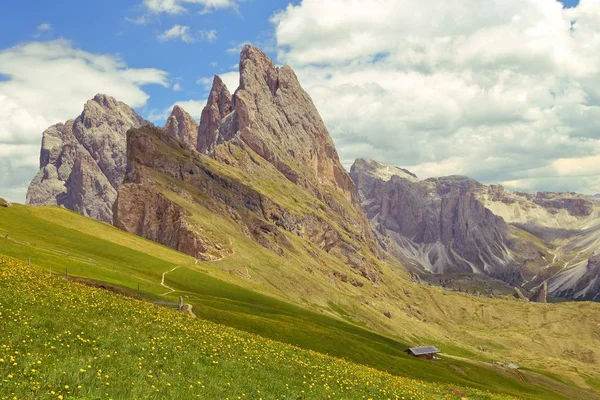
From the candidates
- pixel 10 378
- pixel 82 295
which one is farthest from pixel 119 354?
pixel 82 295

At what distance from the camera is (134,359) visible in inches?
998

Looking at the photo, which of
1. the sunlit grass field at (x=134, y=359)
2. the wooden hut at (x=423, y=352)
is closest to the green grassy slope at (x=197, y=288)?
the wooden hut at (x=423, y=352)

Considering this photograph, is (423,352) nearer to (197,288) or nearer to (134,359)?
(197,288)

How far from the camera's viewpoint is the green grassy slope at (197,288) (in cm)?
6812

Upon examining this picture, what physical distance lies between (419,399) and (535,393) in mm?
74125

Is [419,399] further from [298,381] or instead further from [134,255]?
[134,255]

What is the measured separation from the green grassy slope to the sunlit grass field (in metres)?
26.4

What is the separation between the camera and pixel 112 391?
20.4m

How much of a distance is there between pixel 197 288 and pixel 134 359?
82518 mm

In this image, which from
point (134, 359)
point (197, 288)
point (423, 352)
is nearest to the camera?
point (134, 359)

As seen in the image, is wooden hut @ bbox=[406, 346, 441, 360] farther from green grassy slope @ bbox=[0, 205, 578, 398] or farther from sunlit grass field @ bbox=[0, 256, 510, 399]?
sunlit grass field @ bbox=[0, 256, 510, 399]

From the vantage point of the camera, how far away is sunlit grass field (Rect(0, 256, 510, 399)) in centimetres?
2077

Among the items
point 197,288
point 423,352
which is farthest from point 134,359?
point 423,352

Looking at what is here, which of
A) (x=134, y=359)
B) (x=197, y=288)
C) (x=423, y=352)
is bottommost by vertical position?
(x=423, y=352)
